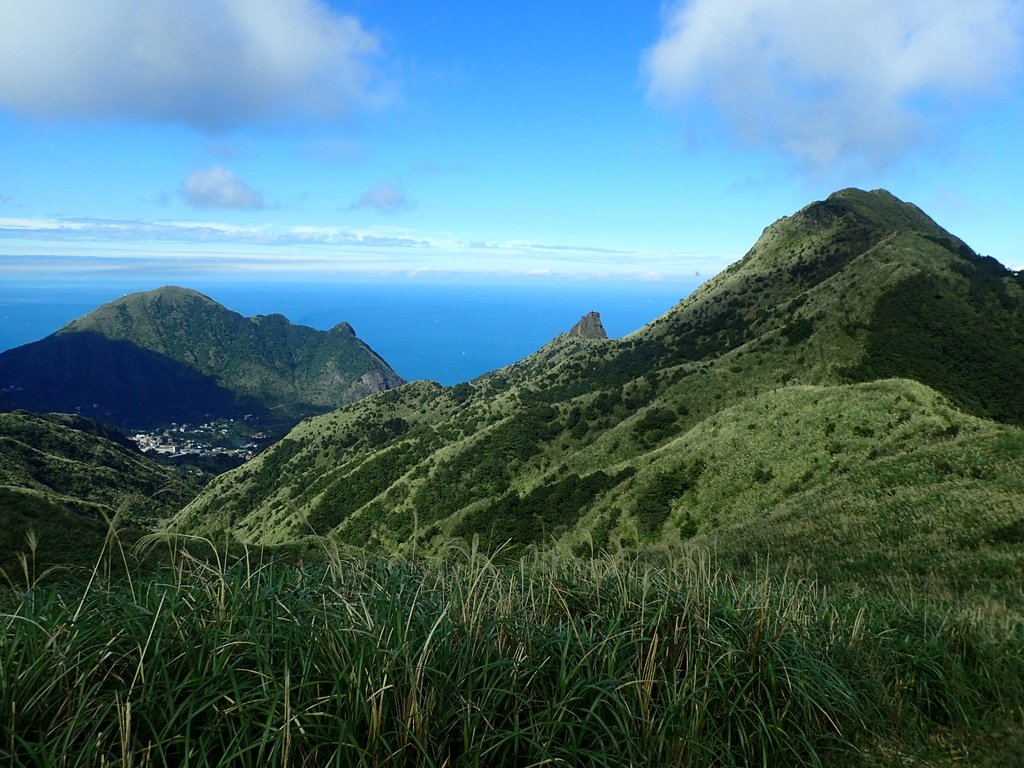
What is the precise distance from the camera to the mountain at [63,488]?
14.9 m

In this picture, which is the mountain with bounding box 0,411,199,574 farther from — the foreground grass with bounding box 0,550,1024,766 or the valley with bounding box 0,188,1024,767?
the foreground grass with bounding box 0,550,1024,766

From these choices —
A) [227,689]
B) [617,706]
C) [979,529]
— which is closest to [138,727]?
[227,689]

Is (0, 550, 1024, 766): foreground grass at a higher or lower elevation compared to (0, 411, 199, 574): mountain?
higher

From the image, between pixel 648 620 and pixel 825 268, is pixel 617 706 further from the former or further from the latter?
pixel 825 268

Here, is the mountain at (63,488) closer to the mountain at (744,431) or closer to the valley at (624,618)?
the valley at (624,618)

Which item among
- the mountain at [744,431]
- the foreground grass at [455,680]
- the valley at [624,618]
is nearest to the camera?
the foreground grass at [455,680]

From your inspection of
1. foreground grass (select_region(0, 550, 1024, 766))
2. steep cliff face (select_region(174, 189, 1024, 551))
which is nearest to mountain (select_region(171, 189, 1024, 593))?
steep cliff face (select_region(174, 189, 1024, 551))

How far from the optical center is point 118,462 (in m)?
168

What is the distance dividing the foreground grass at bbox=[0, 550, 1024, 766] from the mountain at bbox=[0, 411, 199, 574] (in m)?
1.11

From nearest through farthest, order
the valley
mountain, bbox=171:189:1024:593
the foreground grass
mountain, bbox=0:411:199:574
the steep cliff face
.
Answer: the foreground grass → the valley → mountain, bbox=0:411:199:574 → mountain, bbox=171:189:1024:593 → the steep cliff face

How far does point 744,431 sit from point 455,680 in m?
47.7

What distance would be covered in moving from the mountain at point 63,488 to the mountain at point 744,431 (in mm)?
3445

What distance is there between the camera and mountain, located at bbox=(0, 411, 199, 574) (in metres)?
14.9

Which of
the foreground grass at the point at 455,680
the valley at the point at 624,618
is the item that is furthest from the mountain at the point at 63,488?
the foreground grass at the point at 455,680
